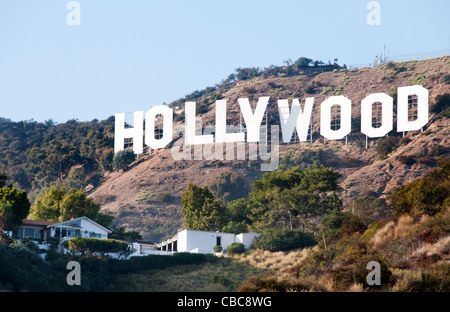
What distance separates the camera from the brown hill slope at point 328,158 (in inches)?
3386

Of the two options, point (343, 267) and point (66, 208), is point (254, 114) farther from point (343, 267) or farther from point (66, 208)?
point (343, 267)

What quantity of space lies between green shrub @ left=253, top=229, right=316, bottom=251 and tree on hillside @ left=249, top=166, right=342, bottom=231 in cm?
401

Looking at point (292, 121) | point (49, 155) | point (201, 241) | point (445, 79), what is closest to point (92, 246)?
point (201, 241)

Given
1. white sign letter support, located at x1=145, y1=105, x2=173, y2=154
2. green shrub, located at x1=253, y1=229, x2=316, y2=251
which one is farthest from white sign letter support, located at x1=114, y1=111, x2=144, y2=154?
green shrub, located at x1=253, y1=229, x2=316, y2=251

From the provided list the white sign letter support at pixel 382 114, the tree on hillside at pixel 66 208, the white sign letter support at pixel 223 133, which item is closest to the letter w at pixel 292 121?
the white sign letter support at pixel 223 133

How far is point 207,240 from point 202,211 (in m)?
6.87

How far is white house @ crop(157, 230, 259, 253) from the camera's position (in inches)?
2323

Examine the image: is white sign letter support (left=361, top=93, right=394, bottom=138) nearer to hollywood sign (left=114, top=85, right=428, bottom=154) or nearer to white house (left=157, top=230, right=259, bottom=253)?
hollywood sign (left=114, top=85, right=428, bottom=154)

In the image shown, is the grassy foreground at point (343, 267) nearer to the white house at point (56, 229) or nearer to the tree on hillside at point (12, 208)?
the white house at point (56, 229)

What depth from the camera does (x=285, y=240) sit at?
186 feet

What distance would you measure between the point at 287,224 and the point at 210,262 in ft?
43.5

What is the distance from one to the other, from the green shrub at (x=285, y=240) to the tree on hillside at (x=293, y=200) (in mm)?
4007

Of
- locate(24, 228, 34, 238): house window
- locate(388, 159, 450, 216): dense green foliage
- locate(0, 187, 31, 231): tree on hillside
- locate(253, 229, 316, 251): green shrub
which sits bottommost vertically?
locate(253, 229, 316, 251): green shrub
